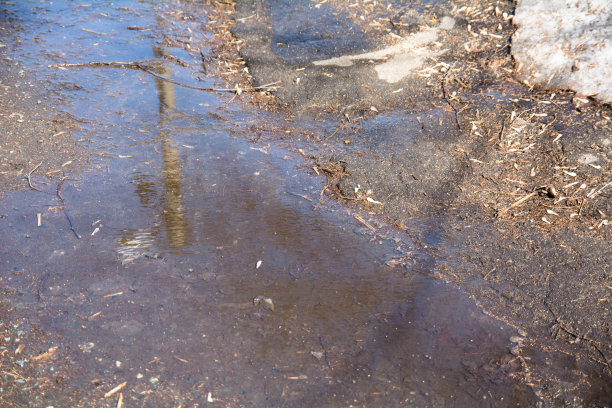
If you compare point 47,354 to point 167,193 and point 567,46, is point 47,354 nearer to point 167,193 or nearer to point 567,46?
point 167,193

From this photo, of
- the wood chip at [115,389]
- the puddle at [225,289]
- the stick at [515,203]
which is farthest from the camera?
the stick at [515,203]

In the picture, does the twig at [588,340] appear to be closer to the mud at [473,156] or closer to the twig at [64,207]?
the mud at [473,156]

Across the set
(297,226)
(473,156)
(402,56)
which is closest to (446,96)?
(402,56)

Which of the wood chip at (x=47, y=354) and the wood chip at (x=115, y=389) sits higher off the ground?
the wood chip at (x=47, y=354)

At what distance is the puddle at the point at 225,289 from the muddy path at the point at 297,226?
0.02 metres

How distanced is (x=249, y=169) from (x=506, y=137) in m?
2.63

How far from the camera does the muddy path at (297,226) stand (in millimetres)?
3311

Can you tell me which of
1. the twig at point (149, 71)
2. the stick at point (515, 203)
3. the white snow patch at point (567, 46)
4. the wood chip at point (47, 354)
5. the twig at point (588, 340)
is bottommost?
the wood chip at point (47, 354)

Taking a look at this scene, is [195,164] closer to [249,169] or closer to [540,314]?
[249,169]

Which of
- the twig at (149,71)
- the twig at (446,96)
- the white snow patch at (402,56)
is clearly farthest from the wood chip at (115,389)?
the white snow patch at (402,56)

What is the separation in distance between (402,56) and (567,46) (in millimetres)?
1900

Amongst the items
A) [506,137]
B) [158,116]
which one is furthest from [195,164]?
[506,137]

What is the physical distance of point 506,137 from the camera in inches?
208

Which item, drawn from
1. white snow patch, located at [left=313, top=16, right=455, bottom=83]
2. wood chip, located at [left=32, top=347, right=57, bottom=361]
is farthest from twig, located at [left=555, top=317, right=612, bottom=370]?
white snow patch, located at [left=313, top=16, right=455, bottom=83]
